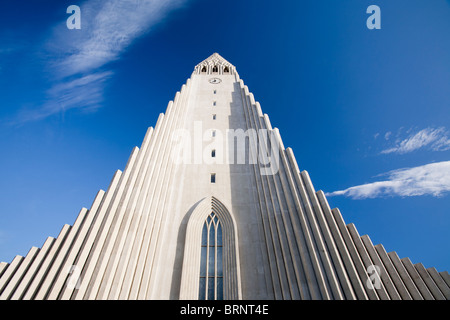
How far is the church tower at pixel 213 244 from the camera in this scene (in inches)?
353

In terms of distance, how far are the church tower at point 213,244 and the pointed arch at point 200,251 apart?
2.3 inches

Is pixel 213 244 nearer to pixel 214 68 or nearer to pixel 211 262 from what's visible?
pixel 211 262

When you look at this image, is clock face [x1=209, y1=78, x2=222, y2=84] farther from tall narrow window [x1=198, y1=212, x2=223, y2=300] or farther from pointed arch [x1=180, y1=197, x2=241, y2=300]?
tall narrow window [x1=198, y1=212, x2=223, y2=300]

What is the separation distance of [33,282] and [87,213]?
3484mm

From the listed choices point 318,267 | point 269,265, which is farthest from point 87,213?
point 318,267

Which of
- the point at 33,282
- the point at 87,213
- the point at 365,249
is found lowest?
the point at 33,282

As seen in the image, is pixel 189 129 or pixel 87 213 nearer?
pixel 87 213

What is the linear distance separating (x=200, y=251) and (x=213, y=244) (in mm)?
884

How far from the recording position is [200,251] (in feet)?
41.1

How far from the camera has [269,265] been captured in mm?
11352

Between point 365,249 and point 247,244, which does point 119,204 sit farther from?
point 365,249

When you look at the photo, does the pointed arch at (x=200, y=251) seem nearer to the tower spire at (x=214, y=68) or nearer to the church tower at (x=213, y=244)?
the church tower at (x=213, y=244)

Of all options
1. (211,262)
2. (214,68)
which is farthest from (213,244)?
(214,68)

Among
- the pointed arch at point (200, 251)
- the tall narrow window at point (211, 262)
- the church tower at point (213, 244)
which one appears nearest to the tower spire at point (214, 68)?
the church tower at point (213, 244)
